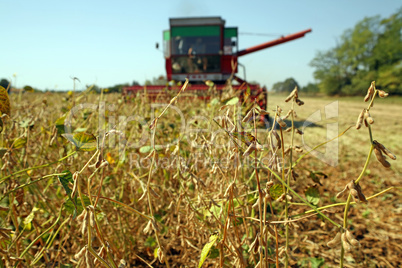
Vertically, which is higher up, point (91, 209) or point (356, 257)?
point (91, 209)

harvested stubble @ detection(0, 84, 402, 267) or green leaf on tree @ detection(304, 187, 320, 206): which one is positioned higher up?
green leaf on tree @ detection(304, 187, 320, 206)

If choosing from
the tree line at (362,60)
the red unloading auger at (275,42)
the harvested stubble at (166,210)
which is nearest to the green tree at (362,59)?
the tree line at (362,60)

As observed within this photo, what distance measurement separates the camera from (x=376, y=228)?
1.99 metres

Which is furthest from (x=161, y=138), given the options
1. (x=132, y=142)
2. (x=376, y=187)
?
(x=376, y=187)

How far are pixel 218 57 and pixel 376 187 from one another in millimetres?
6534

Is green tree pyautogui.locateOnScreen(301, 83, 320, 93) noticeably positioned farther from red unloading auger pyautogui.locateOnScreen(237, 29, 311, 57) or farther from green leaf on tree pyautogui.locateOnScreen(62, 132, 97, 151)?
green leaf on tree pyautogui.locateOnScreen(62, 132, 97, 151)

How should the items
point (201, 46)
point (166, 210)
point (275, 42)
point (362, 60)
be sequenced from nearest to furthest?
1. point (166, 210)
2. point (201, 46)
3. point (275, 42)
4. point (362, 60)

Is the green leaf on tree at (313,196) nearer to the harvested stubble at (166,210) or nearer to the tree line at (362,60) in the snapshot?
the harvested stubble at (166,210)

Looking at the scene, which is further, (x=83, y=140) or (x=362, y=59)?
(x=362, y=59)

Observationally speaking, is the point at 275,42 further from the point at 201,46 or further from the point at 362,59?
the point at 362,59

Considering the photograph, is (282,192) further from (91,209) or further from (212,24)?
(212,24)

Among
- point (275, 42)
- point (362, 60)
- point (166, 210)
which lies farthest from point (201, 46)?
point (362, 60)

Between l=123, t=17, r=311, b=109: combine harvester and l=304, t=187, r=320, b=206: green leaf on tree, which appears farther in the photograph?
l=123, t=17, r=311, b=109: combine harvester

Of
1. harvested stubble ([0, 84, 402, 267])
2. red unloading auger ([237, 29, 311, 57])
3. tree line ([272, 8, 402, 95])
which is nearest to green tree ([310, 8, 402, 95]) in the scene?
tree line ([272, 8, 402, 95])
